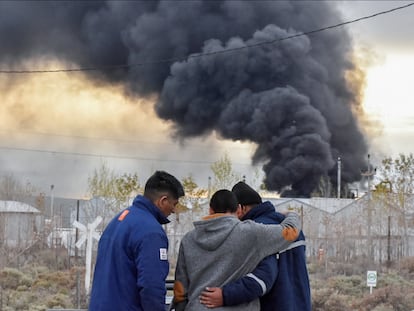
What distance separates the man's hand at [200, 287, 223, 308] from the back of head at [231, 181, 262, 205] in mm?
644

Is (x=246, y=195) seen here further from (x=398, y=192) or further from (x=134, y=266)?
(x=398, y=192)

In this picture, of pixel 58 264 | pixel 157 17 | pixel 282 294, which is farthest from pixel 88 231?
pixel 157 17

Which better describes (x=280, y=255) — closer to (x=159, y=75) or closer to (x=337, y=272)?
(x=337, y=272)

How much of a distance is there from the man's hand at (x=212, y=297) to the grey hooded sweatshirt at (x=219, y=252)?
1.1 inches

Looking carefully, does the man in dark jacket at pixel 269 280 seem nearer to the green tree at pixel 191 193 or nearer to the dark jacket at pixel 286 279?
the dark jacket at pixel 286 279

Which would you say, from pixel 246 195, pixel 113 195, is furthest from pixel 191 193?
pixel 246 195

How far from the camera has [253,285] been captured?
14.1 ft

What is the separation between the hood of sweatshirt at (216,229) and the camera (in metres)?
4.29

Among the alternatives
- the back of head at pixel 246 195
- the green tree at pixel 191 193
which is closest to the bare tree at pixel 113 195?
the green tree at pixel 191 193

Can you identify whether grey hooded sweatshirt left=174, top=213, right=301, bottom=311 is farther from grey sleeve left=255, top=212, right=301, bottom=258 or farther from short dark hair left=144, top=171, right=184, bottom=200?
short dark hair left=144, top=171, right=184, bottom=200

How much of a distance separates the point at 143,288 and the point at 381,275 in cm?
1873

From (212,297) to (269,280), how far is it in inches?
12.8

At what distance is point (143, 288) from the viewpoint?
4.11 metres

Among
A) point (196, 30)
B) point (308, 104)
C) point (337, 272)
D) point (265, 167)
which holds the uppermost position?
point (196, 30)
